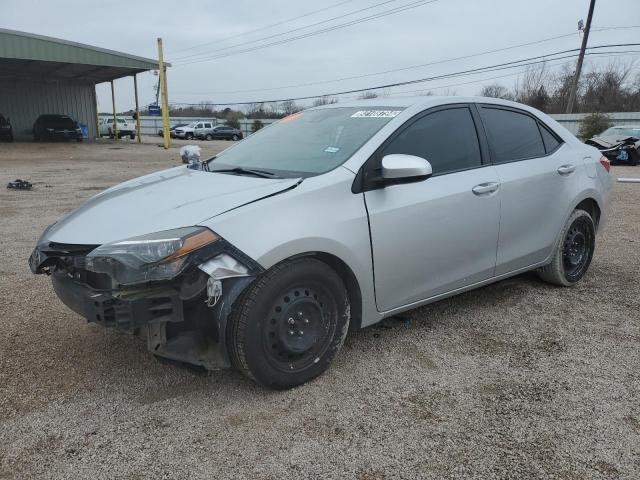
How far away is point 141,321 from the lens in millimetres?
2459

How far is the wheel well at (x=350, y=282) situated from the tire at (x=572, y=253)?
2133 millimetres

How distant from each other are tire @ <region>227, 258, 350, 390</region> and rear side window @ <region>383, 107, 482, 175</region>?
0.95 m

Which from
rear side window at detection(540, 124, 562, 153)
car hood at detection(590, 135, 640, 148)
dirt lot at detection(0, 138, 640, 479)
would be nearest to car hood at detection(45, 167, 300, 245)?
dirt lot at detection(0, 138, 640, 479)

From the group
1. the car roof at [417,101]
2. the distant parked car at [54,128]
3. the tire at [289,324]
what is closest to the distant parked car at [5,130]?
the distant parked car at [54,128]

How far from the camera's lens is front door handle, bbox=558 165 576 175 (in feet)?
13.7

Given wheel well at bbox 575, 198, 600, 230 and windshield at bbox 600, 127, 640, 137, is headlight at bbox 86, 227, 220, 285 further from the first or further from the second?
windshield at bbox 600, 127, 640, 137

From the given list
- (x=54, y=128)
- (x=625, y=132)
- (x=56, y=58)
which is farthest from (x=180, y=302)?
(x=54, y=128)

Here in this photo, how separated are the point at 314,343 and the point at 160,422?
87cm

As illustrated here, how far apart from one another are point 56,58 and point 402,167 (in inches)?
967

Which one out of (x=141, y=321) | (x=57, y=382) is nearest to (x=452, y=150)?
(x=141, y=321)

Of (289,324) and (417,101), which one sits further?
(417,101)

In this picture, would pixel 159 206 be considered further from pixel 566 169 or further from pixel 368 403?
pixel 566 169

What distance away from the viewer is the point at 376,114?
3.48m

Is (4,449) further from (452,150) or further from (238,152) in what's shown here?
(452,150)
